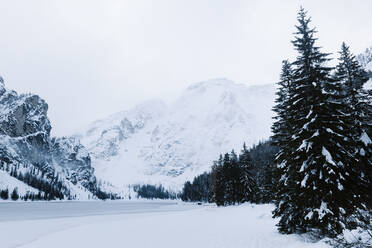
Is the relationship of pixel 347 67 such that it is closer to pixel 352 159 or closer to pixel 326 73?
pixel 326 73

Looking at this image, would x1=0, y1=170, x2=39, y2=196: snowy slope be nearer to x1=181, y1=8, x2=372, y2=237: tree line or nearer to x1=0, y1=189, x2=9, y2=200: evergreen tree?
x1=0, y1=189, x2=9, y2=200: evergreen tree

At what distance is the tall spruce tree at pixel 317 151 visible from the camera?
16.7 m

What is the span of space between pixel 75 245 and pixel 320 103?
71.5 feet

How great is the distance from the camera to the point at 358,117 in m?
19.9

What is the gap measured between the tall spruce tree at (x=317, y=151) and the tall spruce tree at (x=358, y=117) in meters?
0.69

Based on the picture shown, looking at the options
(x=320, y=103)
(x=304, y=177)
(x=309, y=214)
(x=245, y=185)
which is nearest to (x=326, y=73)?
(x=320, y=103)

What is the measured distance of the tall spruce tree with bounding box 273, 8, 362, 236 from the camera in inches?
658

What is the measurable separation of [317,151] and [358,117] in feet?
15.8

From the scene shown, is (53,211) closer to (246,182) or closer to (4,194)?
(246,182)

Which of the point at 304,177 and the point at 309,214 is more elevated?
the point at 304,177

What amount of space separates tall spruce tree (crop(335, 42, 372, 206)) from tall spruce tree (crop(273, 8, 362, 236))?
688mm

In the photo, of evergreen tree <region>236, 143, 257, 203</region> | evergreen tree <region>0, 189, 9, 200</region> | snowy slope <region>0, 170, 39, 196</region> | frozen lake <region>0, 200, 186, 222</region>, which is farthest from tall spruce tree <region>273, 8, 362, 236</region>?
snowy slope <region>0, 170, 39, 196</region>

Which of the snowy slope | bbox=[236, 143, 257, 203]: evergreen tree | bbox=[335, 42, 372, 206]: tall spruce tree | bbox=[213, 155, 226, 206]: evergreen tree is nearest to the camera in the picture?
bbox=[335, 42, 372, 206]: tall spruce tree

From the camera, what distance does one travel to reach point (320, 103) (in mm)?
18422
